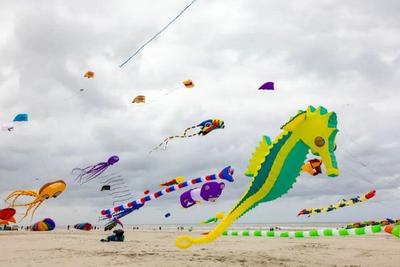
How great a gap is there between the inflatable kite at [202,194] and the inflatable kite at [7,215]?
22284mm

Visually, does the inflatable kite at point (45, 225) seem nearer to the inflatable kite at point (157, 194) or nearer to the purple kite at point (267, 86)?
the inflatable kite at point (157, 194)

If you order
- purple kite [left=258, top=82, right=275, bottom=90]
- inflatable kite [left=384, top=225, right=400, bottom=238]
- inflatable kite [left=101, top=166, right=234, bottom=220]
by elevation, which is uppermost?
purple kite [left=258, top=82, right=275, bottom=90]

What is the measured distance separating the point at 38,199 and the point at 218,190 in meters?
17.0

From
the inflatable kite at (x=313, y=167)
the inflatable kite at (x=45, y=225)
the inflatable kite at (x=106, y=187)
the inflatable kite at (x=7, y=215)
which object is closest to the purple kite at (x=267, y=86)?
the inflatable kite at (x=313, y=167)

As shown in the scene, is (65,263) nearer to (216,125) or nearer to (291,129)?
(291,129)

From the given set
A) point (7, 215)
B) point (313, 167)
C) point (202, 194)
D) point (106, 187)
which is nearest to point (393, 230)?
point (202, 194)

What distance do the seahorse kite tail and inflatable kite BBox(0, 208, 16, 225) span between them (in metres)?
29.0

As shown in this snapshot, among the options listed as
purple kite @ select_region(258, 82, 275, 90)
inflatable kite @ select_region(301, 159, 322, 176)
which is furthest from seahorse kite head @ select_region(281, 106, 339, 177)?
inflatable kite @ select_region(301, 159, 322, 176)

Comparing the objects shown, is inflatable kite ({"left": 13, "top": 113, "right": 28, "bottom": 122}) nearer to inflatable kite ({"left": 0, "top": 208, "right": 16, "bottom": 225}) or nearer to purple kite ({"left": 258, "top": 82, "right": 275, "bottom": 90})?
purple kite ({"left": 258, "top": 82, "right": 275, "bottom": 90})

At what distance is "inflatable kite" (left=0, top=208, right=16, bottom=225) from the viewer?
32.8 m

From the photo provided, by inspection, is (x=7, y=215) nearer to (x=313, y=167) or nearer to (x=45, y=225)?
(x=45, y=225)

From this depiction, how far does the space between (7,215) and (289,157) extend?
31355 millimetres

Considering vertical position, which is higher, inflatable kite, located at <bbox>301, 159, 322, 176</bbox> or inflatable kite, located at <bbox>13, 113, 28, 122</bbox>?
inflatable kite, located at <bbox>13, 113, 28, 122</bbox>

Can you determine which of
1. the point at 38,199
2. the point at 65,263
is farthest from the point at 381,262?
the point at 38,199
